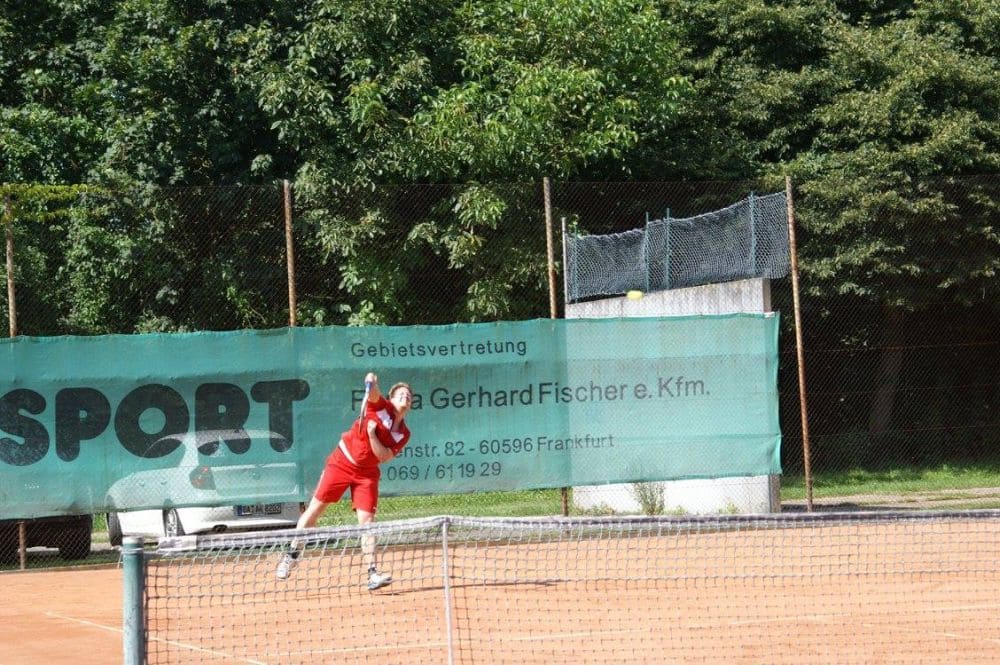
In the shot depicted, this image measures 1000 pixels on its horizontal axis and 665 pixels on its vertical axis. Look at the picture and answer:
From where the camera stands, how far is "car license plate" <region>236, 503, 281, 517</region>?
13.0m

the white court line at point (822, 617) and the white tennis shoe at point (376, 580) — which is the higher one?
the white tennis shoe at point (376, 580)

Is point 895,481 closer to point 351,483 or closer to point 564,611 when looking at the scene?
point 351,483

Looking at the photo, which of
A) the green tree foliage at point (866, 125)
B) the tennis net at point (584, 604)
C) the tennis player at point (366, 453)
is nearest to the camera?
the tennis net at point (584, 604)

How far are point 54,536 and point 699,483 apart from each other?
6390 millimetres

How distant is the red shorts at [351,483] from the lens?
969 centimetres

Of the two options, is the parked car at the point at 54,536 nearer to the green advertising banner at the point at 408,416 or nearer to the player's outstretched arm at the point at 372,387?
the green advertising banner at the point at 408,416

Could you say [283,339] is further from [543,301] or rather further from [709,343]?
[543,301]

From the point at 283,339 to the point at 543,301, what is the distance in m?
6.22

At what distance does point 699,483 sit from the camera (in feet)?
45.8

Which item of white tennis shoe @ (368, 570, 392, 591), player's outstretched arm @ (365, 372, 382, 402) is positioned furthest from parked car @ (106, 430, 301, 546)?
white tennis shoe @ (368, 570, 392, 591)

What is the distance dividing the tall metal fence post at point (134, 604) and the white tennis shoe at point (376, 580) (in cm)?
426

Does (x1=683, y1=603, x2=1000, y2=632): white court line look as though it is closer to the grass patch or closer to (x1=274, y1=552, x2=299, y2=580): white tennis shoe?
(x1=274, y1=552, x2=299, y2=580): white tennis shoe

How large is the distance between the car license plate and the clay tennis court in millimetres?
1648

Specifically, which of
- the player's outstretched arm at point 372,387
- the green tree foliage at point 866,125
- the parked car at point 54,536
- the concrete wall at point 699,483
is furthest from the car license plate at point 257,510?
the green tree foliage at point 866,125
